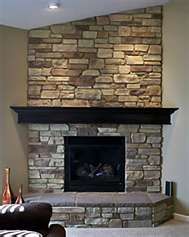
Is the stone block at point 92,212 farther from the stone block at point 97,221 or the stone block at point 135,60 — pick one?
the stone block at point 135,60

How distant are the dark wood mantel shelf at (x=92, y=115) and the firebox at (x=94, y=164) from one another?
328 mm

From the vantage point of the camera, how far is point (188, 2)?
5.14m

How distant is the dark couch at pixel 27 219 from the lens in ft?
8.80

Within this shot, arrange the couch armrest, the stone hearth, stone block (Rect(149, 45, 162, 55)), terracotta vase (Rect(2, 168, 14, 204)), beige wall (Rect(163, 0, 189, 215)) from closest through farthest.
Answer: the couch armrest < the stone hearth < terracotta vase (Rect(2, 168, 14, 204)) < beige wall (Rect(163, 0, 189, 215)) < stone block (Rect(149, 45, 162, 55))

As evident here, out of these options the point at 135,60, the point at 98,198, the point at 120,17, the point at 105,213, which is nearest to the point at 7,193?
the point at 98,198

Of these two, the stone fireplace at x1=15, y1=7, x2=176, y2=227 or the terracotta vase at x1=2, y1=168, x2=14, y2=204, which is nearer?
the terracotta vase at x1=2, y1=168, x2=14, y2=204

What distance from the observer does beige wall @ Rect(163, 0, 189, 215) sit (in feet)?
17.0

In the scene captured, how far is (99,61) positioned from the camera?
17.9ft

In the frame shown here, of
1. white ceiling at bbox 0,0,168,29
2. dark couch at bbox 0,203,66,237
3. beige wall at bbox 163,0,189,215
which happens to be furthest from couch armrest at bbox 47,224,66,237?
beige wall at bbox 163,0,189,215

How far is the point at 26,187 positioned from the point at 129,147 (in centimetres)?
152

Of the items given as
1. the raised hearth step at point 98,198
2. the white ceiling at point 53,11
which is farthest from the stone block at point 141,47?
the raised hearth step at point 98,198

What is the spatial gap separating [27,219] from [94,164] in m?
2.93

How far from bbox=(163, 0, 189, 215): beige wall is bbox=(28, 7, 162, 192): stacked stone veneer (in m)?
0.12

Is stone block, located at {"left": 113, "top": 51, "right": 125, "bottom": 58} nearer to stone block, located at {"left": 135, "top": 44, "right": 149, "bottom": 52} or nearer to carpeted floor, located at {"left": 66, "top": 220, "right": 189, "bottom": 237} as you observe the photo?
stone block, located at {"left": 135, "top": 44, "right": 149, "bottom": 52}
